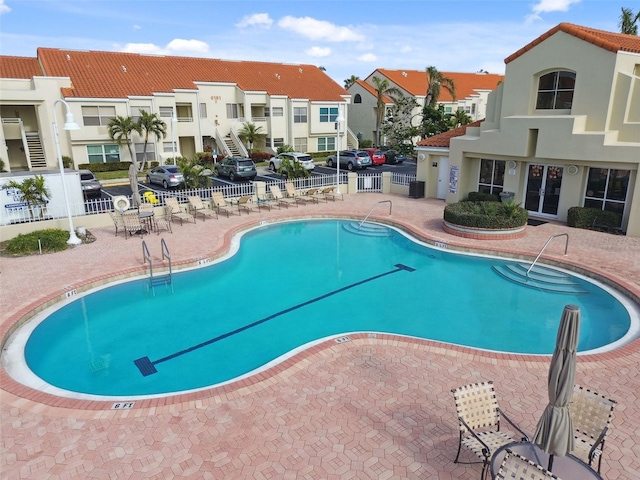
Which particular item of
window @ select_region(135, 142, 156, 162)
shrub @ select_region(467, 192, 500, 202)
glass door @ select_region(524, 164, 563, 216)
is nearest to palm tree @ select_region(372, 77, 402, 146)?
window @ select_region(135, 142, 156, 162)

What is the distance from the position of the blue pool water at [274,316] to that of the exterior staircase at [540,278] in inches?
8.5

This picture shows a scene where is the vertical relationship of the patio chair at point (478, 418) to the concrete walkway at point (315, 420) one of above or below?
above

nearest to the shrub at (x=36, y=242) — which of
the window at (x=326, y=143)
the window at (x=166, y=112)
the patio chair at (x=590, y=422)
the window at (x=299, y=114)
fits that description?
the patio chair at (x=590, y=422)

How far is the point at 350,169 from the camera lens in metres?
36.7

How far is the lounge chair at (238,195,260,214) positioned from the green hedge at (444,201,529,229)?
954 cm

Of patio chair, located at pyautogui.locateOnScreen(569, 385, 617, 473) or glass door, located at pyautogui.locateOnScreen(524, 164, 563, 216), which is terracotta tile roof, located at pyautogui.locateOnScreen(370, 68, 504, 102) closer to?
glass door, located at pyautogui.locateOnScreen(524, 164, 563, 216)

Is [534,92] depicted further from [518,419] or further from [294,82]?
[294,82]

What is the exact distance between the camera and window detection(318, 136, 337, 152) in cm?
4372

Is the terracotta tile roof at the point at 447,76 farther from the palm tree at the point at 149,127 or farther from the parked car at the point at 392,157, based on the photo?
the palm tree at the point at 149,127

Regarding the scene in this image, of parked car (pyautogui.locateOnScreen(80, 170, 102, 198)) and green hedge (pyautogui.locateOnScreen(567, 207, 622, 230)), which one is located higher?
parked car (pyautogui.locateOnScreen(80, 170, 102, 198))

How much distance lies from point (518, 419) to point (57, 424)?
713 cm

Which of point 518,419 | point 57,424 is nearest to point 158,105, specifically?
point 57,424

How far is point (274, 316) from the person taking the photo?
11.5 meters

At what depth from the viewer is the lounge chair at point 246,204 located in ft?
69.9
